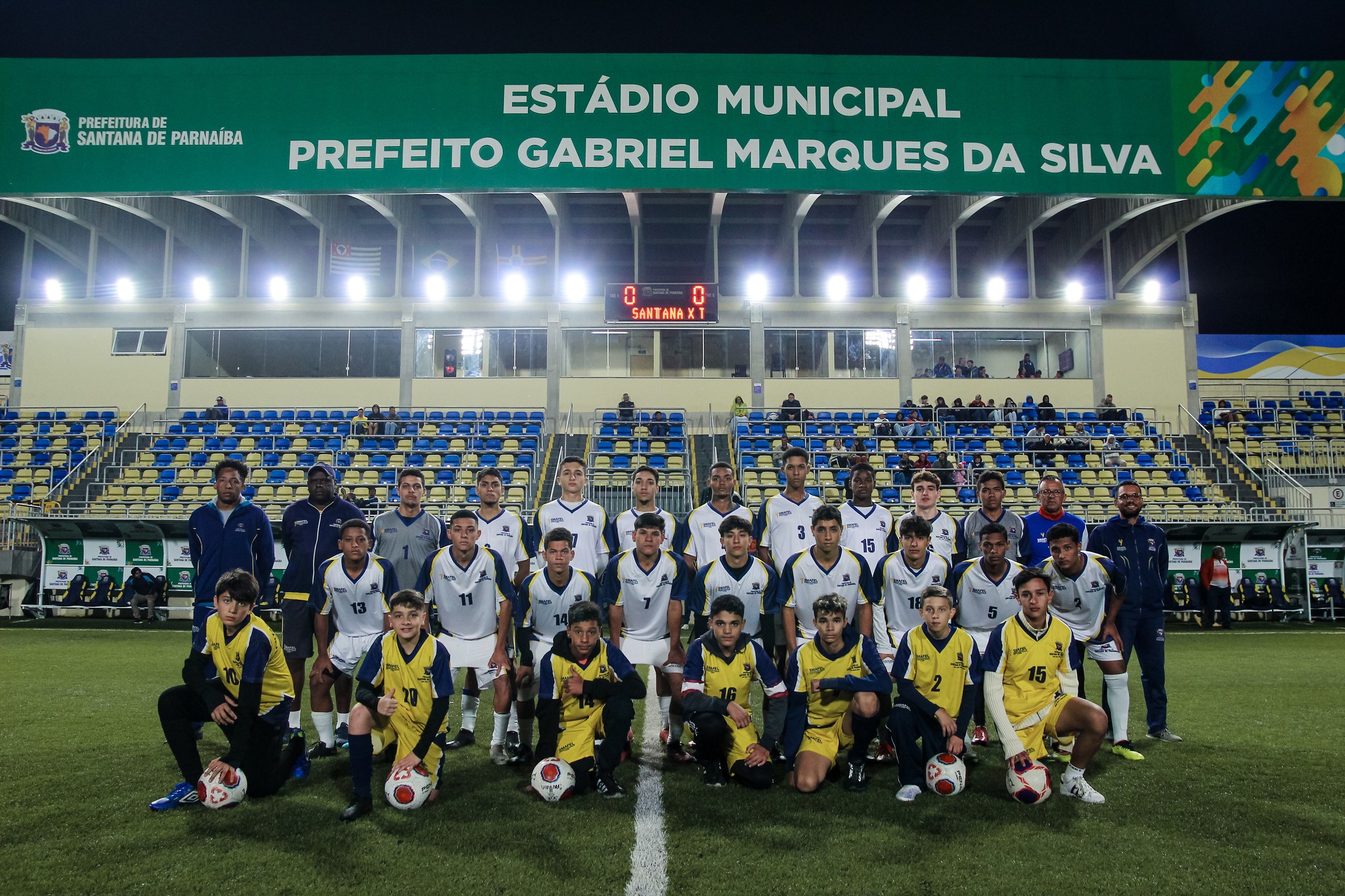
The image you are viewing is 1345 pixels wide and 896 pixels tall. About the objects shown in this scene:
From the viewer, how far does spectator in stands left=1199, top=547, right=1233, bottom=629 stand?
15.1 m

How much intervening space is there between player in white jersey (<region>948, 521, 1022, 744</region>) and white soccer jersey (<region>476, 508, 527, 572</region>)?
3401 millimetres

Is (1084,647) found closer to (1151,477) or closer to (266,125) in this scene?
(266,125)

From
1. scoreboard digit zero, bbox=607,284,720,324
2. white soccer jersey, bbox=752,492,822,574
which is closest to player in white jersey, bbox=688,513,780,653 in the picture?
white soccer jersey, bbox=752,492,822,574

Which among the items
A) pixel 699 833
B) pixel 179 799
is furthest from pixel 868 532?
pixel 179 799

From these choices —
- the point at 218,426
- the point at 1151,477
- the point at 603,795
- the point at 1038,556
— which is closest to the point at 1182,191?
the point at 1151,477

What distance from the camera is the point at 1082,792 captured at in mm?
4996

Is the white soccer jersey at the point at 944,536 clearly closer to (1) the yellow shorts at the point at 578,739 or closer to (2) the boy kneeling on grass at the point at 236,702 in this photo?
(1) the yellow shorts at the point at 578,739

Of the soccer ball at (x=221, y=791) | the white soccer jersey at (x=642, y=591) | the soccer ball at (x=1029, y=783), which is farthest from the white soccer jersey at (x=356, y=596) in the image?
the soccer ball at (x=1029, y=783)

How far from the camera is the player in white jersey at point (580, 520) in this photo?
275 inches

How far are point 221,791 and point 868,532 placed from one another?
4.96 meters

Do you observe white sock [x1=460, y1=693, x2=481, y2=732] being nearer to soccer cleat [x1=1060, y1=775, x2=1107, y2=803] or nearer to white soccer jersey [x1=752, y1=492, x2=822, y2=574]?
white soccer jersey [x1=752, y1=492, x2=822, y2=574]

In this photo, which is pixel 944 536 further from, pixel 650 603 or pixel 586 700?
pixel 586 700

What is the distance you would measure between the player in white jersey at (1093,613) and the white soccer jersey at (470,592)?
13.2 ft

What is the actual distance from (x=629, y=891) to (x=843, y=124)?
39.9 ft
